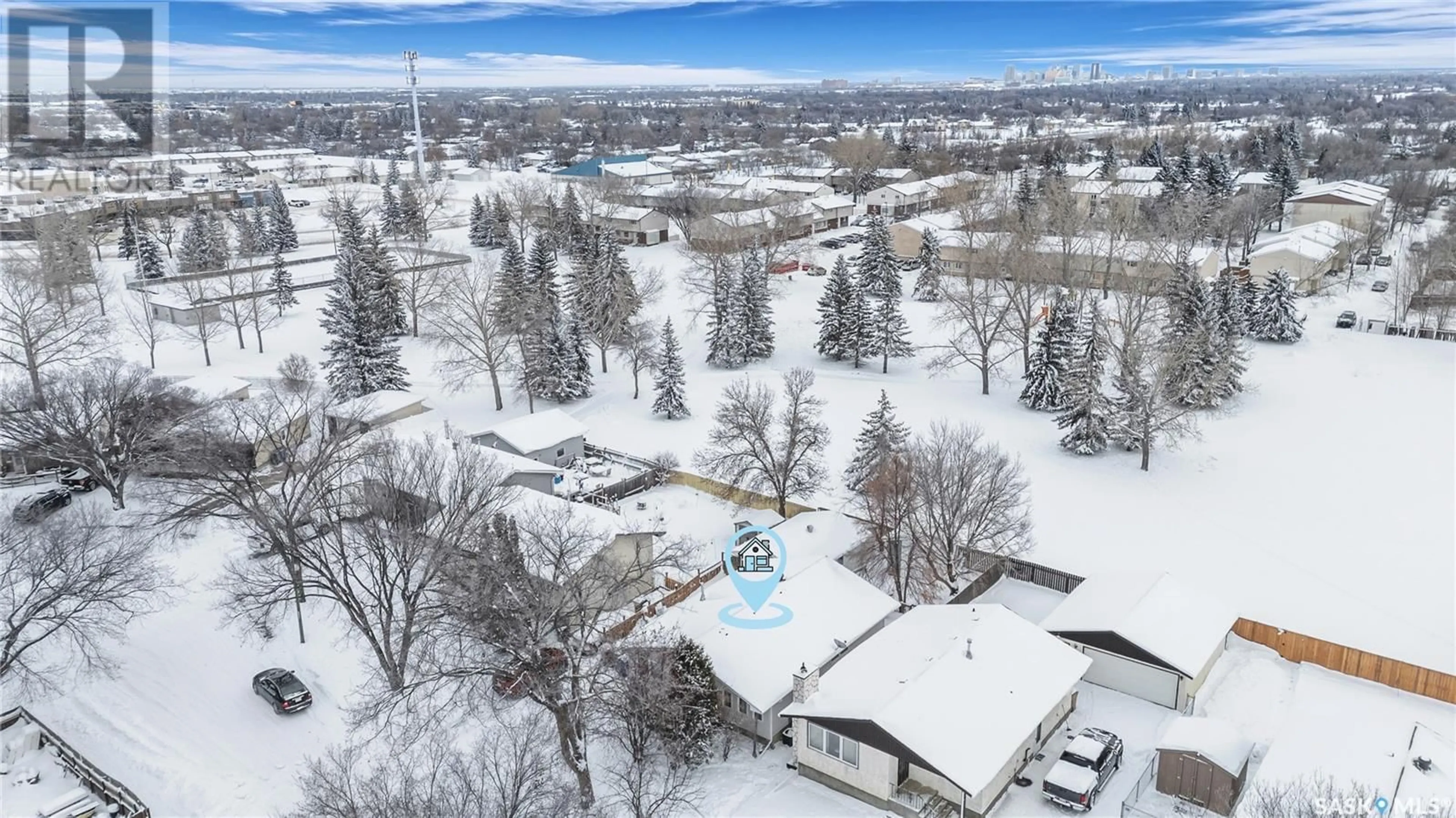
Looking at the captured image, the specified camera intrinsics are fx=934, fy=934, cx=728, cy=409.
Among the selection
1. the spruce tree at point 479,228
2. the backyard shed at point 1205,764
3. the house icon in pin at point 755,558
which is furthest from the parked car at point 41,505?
the spruce tree at point 479,228

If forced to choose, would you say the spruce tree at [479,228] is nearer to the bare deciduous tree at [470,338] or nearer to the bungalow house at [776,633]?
the bare deciduous tree at [470,338]

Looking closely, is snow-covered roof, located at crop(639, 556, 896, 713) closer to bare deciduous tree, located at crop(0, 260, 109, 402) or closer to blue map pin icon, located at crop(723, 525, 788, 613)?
blue map pin icon, located at crop(723, 525, 788, 613)

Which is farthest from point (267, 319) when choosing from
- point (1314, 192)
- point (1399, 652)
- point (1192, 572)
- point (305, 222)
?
point (1314, 192)

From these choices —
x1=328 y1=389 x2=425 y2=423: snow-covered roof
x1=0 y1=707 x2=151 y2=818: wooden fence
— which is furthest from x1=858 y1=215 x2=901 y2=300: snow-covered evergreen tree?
x1=0 y1=707 x2=151 y2=818: wooden fence

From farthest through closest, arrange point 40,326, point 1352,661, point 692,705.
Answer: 1. point 40,326
2. point 1352,661
3. point 692,705

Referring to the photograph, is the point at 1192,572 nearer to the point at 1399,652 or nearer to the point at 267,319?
the point at 1399,652

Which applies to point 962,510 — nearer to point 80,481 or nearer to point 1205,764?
point 1205,764

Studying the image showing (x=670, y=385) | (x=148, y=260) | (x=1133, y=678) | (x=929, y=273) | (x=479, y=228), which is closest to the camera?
(x=1133, y=678)

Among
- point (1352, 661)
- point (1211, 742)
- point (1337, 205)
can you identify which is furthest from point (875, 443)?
point (1337, 205)
